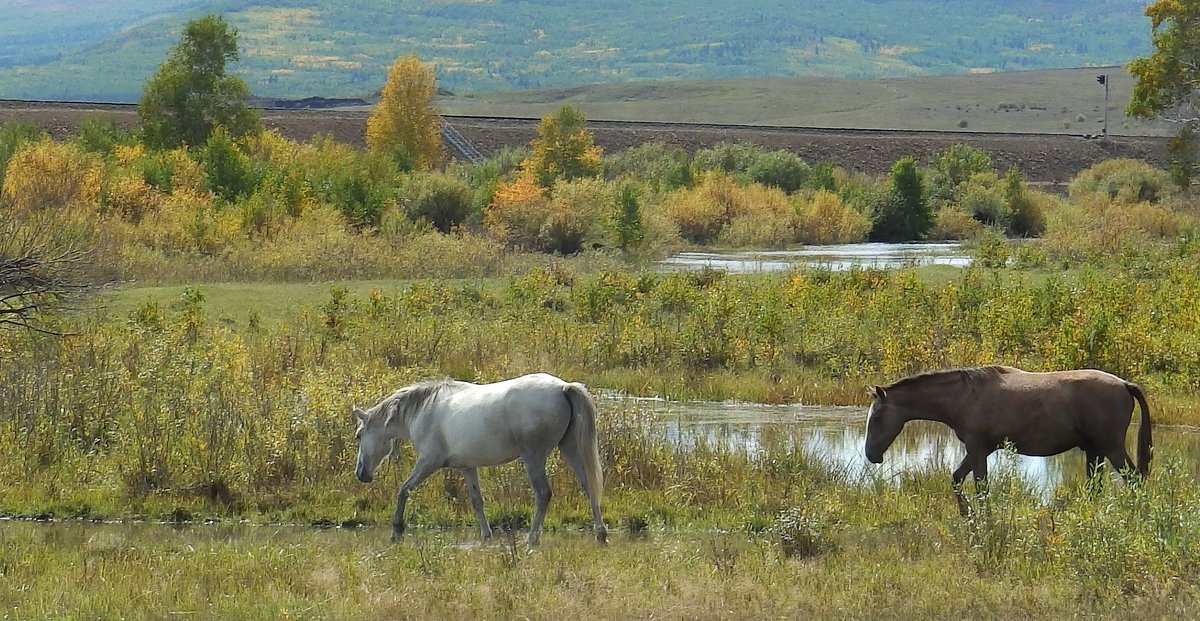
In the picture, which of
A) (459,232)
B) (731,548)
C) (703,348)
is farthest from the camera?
(459,232)

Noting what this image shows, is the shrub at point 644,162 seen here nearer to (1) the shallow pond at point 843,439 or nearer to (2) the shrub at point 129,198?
(2) the shrub at point 129,198

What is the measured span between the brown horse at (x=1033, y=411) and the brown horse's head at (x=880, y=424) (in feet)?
0.57

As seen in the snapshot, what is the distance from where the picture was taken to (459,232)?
1841 inches

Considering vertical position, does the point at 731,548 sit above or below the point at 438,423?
below

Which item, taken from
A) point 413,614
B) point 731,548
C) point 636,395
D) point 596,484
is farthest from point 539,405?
point 636,395

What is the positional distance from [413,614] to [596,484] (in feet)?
10.4

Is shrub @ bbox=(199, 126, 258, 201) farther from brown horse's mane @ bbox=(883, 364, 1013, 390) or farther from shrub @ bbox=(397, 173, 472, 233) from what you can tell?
brown horse's mane @ bbox=(883, 364, 1013, 390)

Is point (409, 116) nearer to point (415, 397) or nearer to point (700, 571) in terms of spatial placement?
point (415, 397)

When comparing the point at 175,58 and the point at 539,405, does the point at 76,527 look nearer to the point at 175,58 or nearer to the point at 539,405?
the point at 539,405

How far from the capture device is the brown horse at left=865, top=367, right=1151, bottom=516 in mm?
14352

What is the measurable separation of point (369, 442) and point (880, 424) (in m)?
4.94

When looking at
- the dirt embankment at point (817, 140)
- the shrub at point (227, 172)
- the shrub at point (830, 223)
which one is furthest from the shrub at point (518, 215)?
the dirt embankment at point (817, 140)

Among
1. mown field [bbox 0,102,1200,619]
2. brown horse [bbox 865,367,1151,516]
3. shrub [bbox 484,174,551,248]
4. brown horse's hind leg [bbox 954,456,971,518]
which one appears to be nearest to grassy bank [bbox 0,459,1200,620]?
mown field [bbox 0,102,1200,619]

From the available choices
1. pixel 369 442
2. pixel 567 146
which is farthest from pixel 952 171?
pixel 369 442
